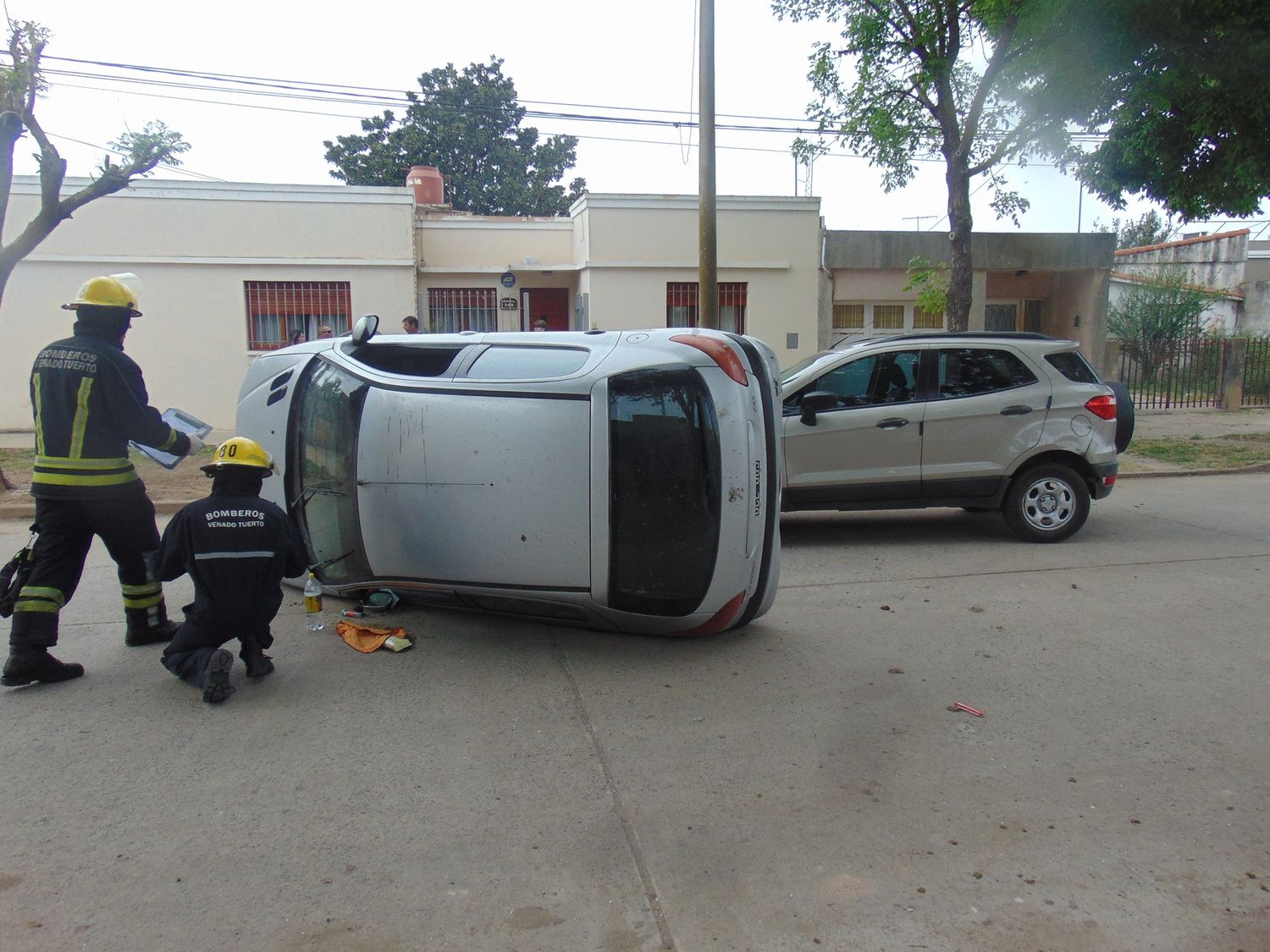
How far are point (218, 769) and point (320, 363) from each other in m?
2.60

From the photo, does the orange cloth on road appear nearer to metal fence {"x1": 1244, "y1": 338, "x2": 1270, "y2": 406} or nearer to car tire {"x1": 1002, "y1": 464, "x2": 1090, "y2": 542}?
car tire {"x1": 1002, "y1": 464, "x2": 1090, "y2": 542}

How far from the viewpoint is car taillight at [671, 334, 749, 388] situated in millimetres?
4852

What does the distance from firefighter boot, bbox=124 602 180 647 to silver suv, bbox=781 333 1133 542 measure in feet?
15.4

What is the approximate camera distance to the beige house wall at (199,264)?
1606 cm

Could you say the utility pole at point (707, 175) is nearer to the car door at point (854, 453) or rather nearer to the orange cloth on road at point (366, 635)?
the car door at point (854, 453)

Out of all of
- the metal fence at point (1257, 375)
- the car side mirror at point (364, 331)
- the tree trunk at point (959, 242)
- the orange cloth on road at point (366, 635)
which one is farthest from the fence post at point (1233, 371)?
the orange cloth on road at point (366, 635)

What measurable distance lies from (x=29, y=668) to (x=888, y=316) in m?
17.8

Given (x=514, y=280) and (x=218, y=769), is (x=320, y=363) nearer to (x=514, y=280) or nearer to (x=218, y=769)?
(x=218, y=769)

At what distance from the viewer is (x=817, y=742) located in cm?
418

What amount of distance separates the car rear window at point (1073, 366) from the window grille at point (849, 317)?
11.7 m

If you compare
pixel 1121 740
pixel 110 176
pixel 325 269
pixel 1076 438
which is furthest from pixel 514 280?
pixel 1121 740

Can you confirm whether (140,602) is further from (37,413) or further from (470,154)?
(470,154)

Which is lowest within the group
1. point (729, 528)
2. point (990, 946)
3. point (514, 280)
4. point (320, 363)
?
point (990, 946)

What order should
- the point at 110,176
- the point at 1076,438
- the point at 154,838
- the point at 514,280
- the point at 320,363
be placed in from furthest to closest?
the point at 514,280 → the point at 110,176 → the point at 1076,438 → the point at 320,363 → the point at 154,838
